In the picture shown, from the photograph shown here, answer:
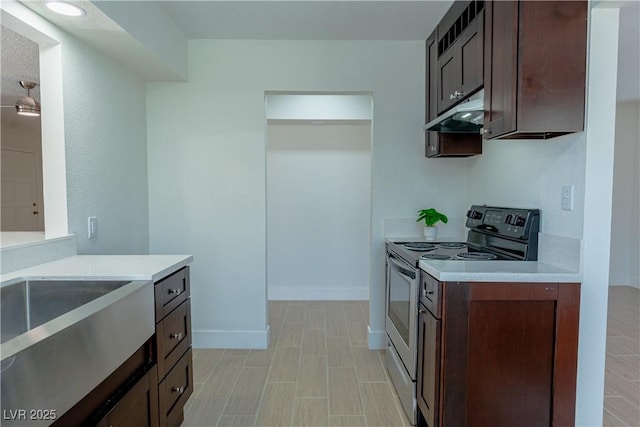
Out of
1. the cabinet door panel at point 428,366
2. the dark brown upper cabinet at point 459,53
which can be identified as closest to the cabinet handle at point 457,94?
the dark brown upper cabinet at point 459,53

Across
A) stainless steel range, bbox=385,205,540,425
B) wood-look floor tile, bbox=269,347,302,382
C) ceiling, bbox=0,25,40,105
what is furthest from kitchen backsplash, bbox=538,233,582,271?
ceiling, bbox=0,25,40,105

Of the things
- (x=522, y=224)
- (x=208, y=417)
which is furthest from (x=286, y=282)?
(x=522, y=224)

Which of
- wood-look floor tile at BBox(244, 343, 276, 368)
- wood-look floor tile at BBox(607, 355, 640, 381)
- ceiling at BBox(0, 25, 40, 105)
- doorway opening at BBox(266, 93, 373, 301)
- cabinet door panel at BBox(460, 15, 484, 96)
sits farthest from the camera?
doorway opening at BBox(266, 93, 373, 301)

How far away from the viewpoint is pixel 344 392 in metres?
2.24

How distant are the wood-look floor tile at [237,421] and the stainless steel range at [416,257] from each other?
90 cm

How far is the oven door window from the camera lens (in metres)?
1.99

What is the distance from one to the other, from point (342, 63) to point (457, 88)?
108 centimetres

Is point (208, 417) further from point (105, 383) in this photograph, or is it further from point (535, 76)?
point (535, 76)

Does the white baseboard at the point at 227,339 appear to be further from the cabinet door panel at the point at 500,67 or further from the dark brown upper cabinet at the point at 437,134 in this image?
the cabinet door panel at the point at 500,67

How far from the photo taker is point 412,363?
6.17 feet

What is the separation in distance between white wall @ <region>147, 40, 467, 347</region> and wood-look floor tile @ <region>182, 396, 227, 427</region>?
0.76 metres

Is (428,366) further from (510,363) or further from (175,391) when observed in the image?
(175,391)

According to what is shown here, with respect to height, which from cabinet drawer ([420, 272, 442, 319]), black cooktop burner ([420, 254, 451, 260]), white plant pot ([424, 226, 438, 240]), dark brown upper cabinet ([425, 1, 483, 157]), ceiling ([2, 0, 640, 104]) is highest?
ceiling ([2, 0, 640, 104])

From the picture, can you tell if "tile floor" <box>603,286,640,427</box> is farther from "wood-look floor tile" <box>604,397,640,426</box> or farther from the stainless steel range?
the stainless steel range
